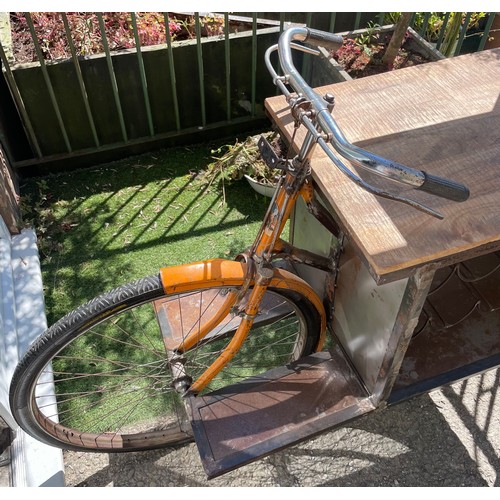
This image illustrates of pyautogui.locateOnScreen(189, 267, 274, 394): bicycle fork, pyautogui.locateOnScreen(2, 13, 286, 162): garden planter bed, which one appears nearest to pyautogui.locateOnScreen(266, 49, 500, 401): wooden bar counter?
pyautogui.locateOnScreen(189, 267, 274, 394): bicycle fork

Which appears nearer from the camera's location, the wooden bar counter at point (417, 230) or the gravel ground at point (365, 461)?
the wooden bar counter at point (417, 230)

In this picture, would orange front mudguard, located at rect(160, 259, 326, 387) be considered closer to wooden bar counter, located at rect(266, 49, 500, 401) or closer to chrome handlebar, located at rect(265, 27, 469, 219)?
wooden bar counter, located at rect(266, 49, 500, 401)

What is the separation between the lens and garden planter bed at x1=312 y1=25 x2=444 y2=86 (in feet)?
12.4

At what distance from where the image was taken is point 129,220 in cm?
381

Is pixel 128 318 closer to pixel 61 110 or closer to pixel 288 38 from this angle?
pixel 61 110

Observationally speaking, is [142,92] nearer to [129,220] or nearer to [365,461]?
[129,220]

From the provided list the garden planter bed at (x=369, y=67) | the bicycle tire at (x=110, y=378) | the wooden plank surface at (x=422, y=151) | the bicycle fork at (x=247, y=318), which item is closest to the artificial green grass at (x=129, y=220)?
the bicycle tire at (x=110, y=378)

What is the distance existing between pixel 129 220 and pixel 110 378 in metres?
1.21

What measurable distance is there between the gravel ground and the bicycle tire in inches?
6.1

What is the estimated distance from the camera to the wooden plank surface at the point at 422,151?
1.57 meters

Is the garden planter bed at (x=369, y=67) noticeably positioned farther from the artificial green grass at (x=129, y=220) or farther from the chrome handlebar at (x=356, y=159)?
the chrome handlebar at (x=356, y=159)

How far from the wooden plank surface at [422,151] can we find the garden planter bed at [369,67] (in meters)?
1.64

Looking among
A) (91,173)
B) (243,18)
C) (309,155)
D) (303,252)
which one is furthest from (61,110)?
(309,155)

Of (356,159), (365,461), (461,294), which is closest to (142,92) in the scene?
(461,294)
